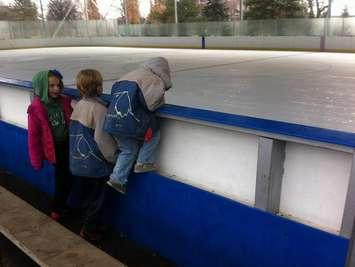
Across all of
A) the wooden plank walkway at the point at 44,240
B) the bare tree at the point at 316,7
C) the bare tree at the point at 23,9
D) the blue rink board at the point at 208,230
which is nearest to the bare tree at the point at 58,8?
the bare tree at the point at 23,9

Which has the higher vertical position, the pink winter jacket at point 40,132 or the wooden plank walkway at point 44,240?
the pink winter jacket at point 40,132

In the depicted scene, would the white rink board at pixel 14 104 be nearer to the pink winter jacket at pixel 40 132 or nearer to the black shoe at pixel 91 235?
the pink winter jacket at pixel 40 132

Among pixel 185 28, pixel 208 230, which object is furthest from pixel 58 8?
pixel 208 230

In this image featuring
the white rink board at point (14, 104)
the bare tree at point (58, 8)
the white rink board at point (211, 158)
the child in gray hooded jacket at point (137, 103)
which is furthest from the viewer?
the bare tree at point (58, 8)

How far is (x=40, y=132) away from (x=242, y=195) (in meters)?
1.54

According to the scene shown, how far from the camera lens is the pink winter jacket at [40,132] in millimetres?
2705

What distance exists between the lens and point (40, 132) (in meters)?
2.79

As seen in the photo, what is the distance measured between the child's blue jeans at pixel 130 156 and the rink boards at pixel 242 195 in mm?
126

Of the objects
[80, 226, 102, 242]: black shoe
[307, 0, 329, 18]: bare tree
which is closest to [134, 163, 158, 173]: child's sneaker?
[80, 226, 102, 242]: black shoe

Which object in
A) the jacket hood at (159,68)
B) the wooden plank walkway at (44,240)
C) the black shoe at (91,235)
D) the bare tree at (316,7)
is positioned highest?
the bare tree at (316,7)

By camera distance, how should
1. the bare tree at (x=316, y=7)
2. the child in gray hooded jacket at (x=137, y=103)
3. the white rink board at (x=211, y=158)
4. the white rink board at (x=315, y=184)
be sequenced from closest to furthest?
the white rink board at (x=315, y=184)
the white rink board at (x=211, y=158)
the child in gray hooded jacket at (x=137, y=103)
the bare tree at (x=316, y=7)

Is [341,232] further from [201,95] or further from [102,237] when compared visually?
[201,95]

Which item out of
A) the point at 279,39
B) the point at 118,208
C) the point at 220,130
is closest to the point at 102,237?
the point at 118,208

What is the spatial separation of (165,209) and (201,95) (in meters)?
1.54
